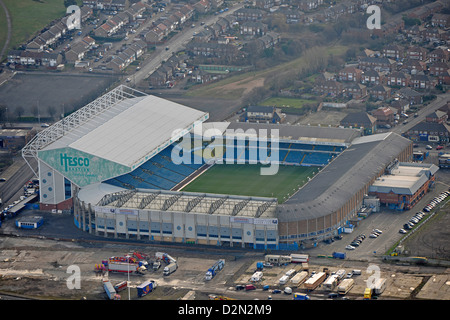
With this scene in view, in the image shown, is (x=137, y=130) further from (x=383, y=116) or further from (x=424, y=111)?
(x=424, y=111)

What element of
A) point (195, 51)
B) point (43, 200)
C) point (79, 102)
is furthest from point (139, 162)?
point (195, 51)

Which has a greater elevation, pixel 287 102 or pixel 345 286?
pixel 287 102

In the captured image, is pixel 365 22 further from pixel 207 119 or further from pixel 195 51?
pixel 207 119

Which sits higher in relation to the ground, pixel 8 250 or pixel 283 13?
pixel 283 13

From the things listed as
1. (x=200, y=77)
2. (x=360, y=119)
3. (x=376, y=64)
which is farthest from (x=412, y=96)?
(x=200, y=77)

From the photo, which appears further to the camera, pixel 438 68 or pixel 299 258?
pixel 438 68
